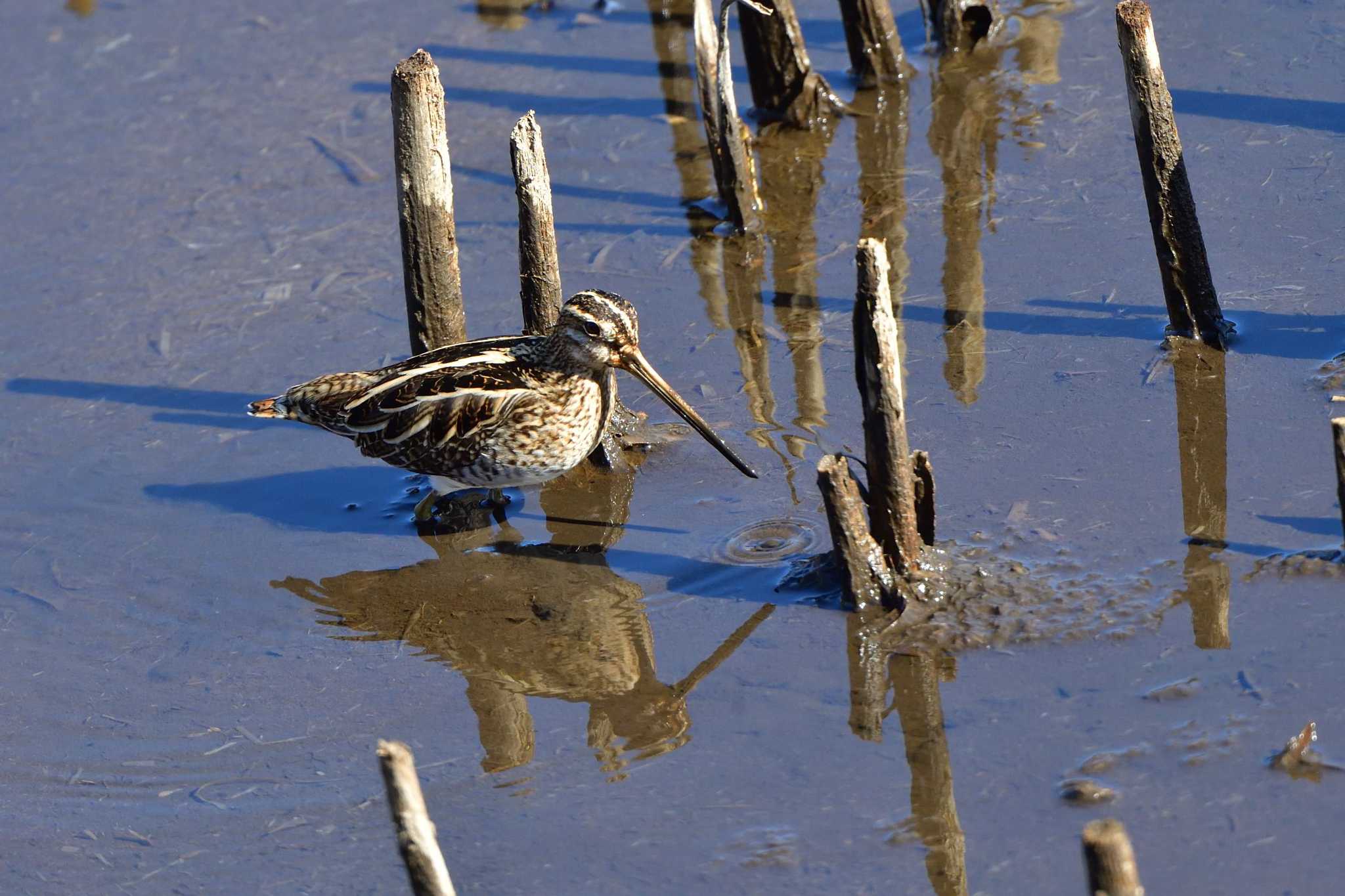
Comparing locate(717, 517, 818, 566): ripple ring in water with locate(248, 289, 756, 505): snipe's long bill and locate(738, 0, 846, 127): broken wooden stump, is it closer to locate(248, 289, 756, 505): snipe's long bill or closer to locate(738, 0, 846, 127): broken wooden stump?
locate(248, 289, 756, 505): snipe's long bill

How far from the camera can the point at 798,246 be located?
9125 millimetres

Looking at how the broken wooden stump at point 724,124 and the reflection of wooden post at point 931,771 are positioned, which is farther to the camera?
the broken wooden stump at point 724,124

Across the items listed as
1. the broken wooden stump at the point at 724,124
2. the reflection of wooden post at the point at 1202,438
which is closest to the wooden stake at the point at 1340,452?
the reflection of wooden post at the point at 1202,438

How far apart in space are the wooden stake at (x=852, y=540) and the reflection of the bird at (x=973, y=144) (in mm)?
1677

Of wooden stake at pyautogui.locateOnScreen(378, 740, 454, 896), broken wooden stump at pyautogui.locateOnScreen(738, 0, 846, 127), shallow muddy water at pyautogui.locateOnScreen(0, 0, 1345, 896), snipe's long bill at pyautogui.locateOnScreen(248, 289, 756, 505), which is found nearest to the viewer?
wooden stake at pyautogui.locateOnScreen(378, 740, 454, 896)

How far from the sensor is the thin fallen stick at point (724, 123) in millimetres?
8625

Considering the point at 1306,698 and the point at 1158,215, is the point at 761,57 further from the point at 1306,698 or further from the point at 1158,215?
the point at 1306,698

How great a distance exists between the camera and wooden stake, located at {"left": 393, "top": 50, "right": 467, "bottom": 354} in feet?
22.5

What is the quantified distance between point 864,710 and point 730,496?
168 centimetres

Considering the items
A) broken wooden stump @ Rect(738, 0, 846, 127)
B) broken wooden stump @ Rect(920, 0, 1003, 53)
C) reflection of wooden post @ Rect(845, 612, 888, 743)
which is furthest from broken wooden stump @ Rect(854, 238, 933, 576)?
broken wooden stump @ Rect(920, 0, 1003, 53)

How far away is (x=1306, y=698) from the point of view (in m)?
5.34

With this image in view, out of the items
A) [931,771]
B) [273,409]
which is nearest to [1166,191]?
[931,771]

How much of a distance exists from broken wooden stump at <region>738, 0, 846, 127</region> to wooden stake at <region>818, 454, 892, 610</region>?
4.73 metres

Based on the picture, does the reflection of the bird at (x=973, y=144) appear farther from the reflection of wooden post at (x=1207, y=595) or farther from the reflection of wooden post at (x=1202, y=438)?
the reflection of wooden post at (x=1207, y=595)
